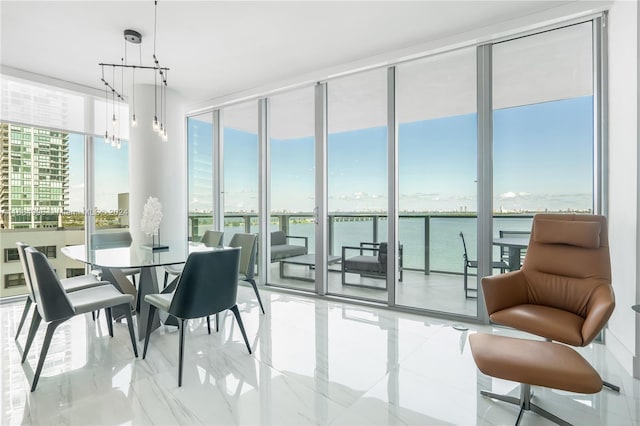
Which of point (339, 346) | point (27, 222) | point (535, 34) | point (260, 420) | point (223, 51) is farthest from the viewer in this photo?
point (27, 222)

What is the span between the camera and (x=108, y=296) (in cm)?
267

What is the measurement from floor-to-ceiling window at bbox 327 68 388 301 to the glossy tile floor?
1.05 metres

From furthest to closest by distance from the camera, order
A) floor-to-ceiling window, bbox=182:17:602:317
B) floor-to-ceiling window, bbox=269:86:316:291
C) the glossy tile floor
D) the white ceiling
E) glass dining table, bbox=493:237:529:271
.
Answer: floor-to-ceiling window, bbox=269:86:316:291 < glass dining table, bbox=493:237:529:271 < floor-to-ceiling window, bbox=182:17:602:317 < the white ceiling < the glossy tile floor

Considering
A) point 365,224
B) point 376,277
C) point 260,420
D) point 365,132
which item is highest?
point 365,132

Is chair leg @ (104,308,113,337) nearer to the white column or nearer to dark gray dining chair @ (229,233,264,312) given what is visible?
dark gray dining chair @ (229,233,264,312)

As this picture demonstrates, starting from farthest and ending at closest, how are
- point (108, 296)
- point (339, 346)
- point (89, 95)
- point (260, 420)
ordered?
point (89, 95) < point (339, 346) < point (108, 296) < point (260, 420)

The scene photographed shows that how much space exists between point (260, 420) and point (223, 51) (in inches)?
147

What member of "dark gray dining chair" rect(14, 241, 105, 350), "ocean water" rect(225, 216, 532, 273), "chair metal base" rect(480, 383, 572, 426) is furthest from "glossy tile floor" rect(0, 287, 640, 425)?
"ocean water" rect(225, 216, 532, 273)

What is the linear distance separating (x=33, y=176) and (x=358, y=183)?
15.0 feet

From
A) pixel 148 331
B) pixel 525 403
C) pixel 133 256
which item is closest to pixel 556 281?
pixel 525 403

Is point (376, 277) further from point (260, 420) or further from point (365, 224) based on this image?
point (260, 420)

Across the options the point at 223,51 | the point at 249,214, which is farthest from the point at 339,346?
the point at 223,51

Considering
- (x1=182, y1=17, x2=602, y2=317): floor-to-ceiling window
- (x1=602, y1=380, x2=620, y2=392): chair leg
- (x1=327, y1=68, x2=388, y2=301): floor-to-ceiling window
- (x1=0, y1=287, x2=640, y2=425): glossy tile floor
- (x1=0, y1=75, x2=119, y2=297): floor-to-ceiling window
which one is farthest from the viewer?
(x1=0, y1=75, x2=119, y2=297): floor-to-ceiling window

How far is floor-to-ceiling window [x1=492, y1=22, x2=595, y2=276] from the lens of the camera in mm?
3078
